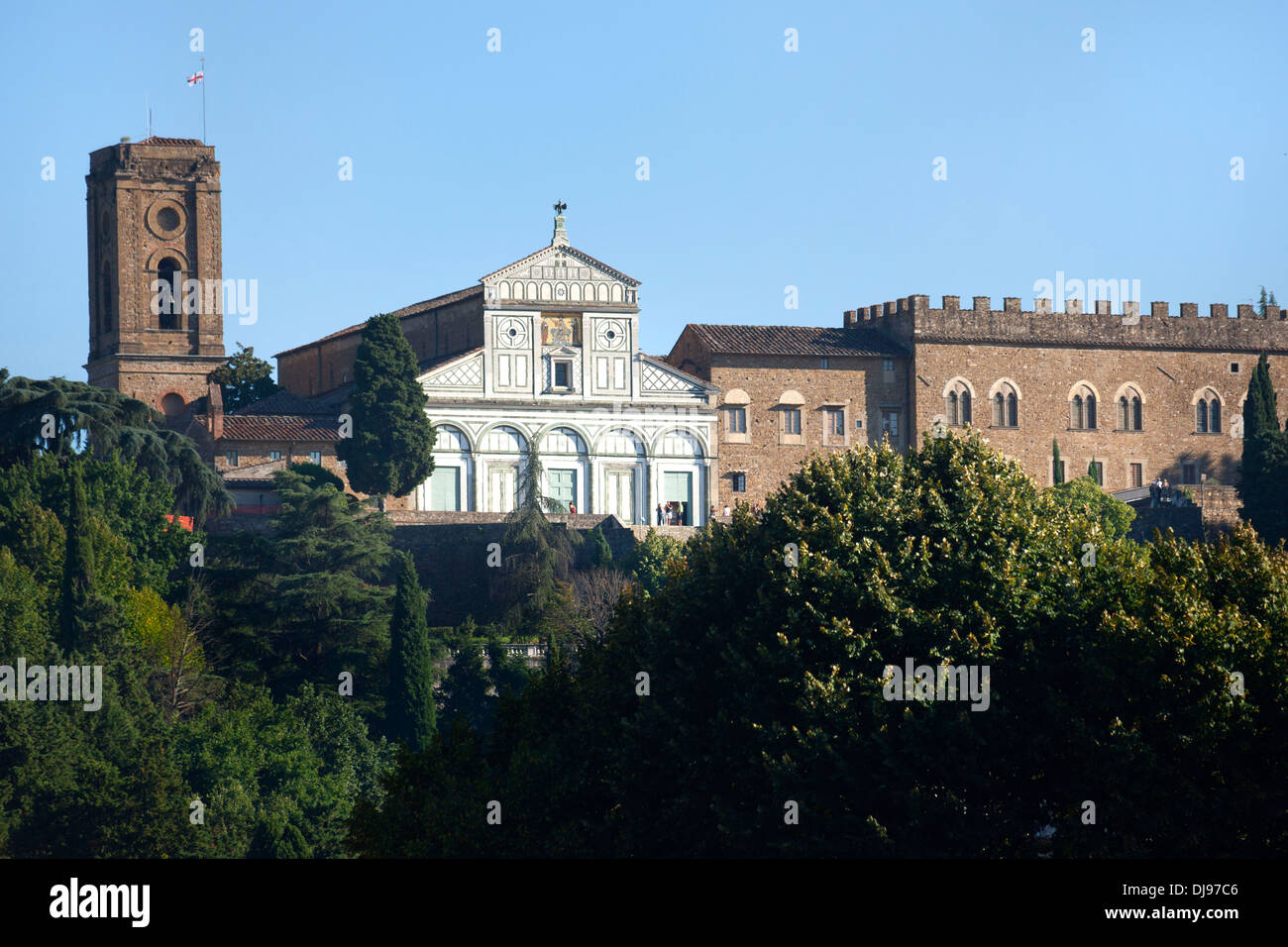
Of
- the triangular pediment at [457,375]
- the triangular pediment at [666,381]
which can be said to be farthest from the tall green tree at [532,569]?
the triangular pediment at [666,381]

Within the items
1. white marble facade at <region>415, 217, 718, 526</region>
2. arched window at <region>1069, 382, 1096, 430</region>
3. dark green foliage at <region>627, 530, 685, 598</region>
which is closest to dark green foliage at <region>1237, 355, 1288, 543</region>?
arched window at <region>1069, 382, 1096, 430</region>

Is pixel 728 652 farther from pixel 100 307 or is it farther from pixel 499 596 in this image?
pixel 100 307

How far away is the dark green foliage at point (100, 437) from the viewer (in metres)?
50.7

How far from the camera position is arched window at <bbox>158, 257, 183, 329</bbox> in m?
65.1

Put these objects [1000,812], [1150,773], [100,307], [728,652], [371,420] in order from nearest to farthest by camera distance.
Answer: [1150,773] → [1000,812] → [728,652] → [371,420] → [100,307]

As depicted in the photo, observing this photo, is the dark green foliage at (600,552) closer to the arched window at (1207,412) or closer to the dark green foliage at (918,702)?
the dark green foliage at (918,702)

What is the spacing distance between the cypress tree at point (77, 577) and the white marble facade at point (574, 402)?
11.0 m

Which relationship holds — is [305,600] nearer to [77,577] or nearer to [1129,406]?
[77,577]

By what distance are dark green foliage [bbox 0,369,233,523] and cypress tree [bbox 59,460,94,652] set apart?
10.6ft

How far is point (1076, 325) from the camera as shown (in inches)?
2515
